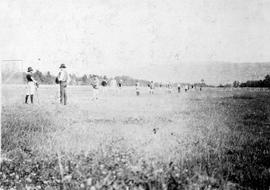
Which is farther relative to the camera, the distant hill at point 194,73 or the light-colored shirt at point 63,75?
the distant hill at point 194,73

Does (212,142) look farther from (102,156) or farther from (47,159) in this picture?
(47,159)

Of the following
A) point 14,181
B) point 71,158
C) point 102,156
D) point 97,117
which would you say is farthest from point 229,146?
point 97,117

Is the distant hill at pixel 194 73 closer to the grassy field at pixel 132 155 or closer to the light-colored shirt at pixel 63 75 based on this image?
the light-colored shirt at pixel 63 75

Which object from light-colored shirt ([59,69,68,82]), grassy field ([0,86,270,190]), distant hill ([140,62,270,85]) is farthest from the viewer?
distant hill ([140,62,270,85])

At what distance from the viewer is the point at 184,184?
7238 mm

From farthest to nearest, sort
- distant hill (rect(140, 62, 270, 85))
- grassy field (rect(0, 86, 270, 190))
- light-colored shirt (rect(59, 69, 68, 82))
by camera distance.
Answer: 1. distant hill (rect(140, 62, 270, 85))
2. light-colored shirt (rect(59, 69, 68, 82))
3. grassy field (rect(0, 86, 270, 190))

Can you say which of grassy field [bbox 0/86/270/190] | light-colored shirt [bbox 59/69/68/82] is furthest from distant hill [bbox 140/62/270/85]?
grassy field [bbox 0/86/270/190]

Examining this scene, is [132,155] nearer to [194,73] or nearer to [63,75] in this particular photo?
[63,75]

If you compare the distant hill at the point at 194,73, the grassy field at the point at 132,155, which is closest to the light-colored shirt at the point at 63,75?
the grassy field at the point at 132,155

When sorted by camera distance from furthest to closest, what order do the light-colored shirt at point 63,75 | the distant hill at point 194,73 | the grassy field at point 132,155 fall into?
the distant hill at point 194,73 < the light-colored shirt at point 63,75 < the grassy field at point 132,155

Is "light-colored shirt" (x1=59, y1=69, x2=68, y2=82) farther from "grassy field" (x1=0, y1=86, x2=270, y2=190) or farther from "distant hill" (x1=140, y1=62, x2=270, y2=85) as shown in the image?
"distant hill" (x1=140, y1=62, x2=270, y2=85)

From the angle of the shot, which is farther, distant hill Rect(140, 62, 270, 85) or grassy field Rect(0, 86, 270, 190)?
distant hill Rect(140, 62, 270, 85)

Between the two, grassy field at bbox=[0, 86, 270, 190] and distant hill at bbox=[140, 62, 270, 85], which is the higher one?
distant hill at bbox=[140, 62, 270, 85]

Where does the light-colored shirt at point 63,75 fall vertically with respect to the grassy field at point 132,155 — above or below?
above
